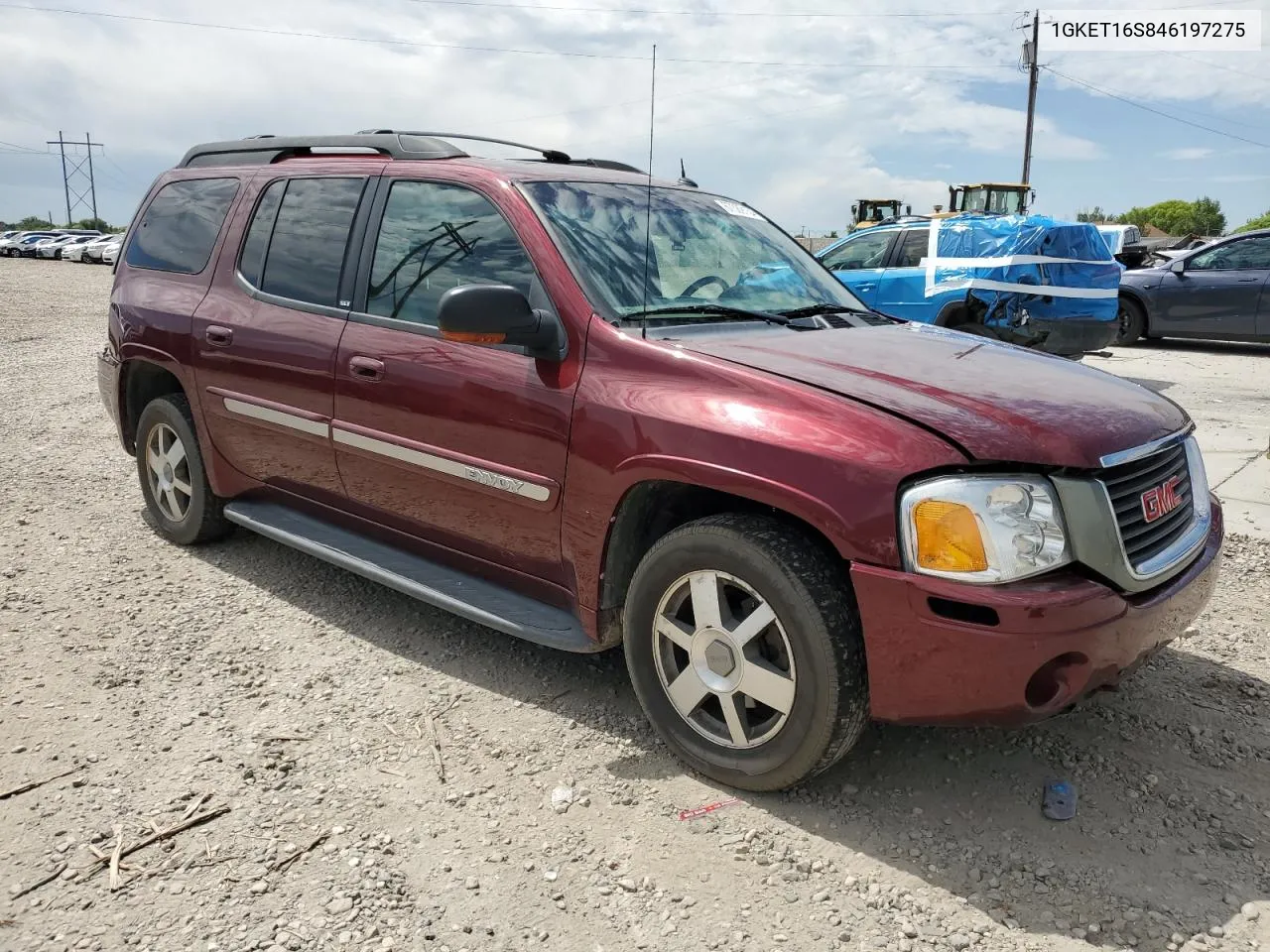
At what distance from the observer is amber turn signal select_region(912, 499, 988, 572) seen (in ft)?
7.85

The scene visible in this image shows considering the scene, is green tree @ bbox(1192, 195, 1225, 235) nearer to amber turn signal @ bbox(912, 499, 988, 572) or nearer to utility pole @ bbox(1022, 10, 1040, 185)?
utility pole @ bbox(1022, 10, 1040, 185)

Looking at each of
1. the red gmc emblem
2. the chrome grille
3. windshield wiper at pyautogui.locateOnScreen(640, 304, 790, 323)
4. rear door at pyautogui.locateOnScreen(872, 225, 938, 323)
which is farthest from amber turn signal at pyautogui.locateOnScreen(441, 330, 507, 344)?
rear door at pyautogui.locateOnScreen(872, 225, 938, 323)

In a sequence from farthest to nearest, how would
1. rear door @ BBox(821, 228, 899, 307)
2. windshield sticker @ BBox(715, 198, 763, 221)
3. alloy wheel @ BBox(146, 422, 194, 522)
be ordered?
rear door @ BBox(821, 228, 899, 307) → alloy wheel @ BBox(146, 422, 194, 522) → windshield sticker @ BBox(715, 198, 763, 221)

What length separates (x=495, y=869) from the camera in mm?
2537

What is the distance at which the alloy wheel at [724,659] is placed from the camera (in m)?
2.71

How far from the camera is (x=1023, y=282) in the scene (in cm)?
932

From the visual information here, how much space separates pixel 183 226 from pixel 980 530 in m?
4.07

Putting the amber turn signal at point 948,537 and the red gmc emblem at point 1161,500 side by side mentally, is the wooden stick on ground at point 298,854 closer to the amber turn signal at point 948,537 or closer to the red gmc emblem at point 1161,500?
the amber turn signal at point 948,537

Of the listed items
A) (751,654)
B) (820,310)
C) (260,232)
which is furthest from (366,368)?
(751,654)

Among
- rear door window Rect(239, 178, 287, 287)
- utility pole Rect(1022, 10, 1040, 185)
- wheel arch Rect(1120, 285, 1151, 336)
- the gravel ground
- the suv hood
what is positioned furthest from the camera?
utility pole Rect(1022, 10, 1040, 185)

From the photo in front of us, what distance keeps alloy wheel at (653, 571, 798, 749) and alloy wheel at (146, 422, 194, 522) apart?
9.50ft

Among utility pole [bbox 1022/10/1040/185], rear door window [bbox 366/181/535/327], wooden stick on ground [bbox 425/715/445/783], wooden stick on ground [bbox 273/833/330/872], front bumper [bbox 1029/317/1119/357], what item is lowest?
wooden stick on ground [bbox 273/833/330/872]

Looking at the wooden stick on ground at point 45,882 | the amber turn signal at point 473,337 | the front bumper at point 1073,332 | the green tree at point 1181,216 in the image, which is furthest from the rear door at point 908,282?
the green tree at point 1181,216

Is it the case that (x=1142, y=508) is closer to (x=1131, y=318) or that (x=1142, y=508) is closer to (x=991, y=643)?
(x=991, y=643)
